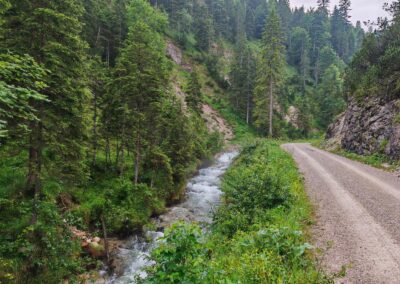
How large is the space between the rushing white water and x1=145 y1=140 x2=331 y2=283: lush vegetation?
187cm

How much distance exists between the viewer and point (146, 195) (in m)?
18.5

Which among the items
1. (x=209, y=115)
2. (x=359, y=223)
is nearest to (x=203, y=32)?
(x=209, y=115)

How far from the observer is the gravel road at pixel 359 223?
651 centimetres

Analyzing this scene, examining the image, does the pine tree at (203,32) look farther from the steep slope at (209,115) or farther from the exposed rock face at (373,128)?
the exposed rock face at (373,128)

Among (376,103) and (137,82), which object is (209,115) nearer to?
→ (376,103)

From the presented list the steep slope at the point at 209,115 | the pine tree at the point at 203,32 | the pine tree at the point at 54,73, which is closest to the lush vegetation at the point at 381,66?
the steep slope at the point at 209,115

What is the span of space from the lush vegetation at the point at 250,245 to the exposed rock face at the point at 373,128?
11.3 meters

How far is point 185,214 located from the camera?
60.6ft

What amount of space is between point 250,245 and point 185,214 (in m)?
11.9

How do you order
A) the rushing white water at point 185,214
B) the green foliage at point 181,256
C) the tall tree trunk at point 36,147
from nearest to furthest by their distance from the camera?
the green foliage at point 181,256 → the tall tree trunk at point 36,147 → the rushing white water at point 185,214

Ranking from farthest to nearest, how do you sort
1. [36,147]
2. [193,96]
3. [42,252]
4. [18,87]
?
1. [193,96]
2. [36,147]
3. [42,252]
4. [18,87]

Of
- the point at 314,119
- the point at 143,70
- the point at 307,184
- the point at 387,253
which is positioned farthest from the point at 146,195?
the point at 314,119

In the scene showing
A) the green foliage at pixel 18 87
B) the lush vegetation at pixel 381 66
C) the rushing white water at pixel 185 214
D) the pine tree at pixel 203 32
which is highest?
the pine tree at pixel 203 32

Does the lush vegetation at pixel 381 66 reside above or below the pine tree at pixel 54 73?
above
